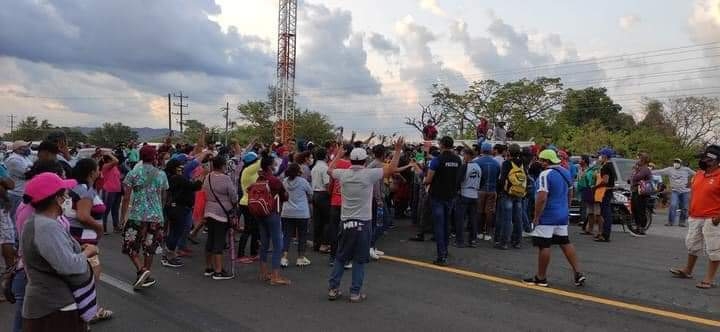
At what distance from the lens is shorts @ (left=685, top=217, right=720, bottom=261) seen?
23.9ft

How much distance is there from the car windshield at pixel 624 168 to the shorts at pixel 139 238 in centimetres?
1151

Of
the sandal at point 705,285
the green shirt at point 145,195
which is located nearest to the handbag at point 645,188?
the sandal at point 705,285

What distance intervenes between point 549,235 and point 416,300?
1980 millimetres

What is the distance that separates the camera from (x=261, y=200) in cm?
746

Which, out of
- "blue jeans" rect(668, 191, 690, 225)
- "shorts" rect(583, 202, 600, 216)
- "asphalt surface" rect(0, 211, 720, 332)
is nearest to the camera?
"asphalt surface" rect(0, 211, 720, 332)

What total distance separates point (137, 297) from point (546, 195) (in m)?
5.12

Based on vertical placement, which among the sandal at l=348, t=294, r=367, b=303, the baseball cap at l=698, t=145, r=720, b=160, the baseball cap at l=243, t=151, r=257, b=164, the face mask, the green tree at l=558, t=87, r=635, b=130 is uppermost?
the green tree at l=558, t=87, r=635, b=130

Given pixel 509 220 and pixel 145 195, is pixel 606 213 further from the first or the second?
pixel 145 195

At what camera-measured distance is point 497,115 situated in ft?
180

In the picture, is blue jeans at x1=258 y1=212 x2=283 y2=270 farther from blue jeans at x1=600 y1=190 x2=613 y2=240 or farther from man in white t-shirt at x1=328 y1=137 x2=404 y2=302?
blue jeans at x1=600 y1=190 x2=613 y2=240

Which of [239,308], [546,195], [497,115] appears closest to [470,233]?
[546,195]

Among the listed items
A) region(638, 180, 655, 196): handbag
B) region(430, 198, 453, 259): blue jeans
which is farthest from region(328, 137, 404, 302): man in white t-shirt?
region(638, 180, 655, 196): handbag

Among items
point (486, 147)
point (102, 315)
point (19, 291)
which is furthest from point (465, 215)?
point (19, 291)

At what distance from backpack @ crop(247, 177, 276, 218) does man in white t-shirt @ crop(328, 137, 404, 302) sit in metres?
1.24
